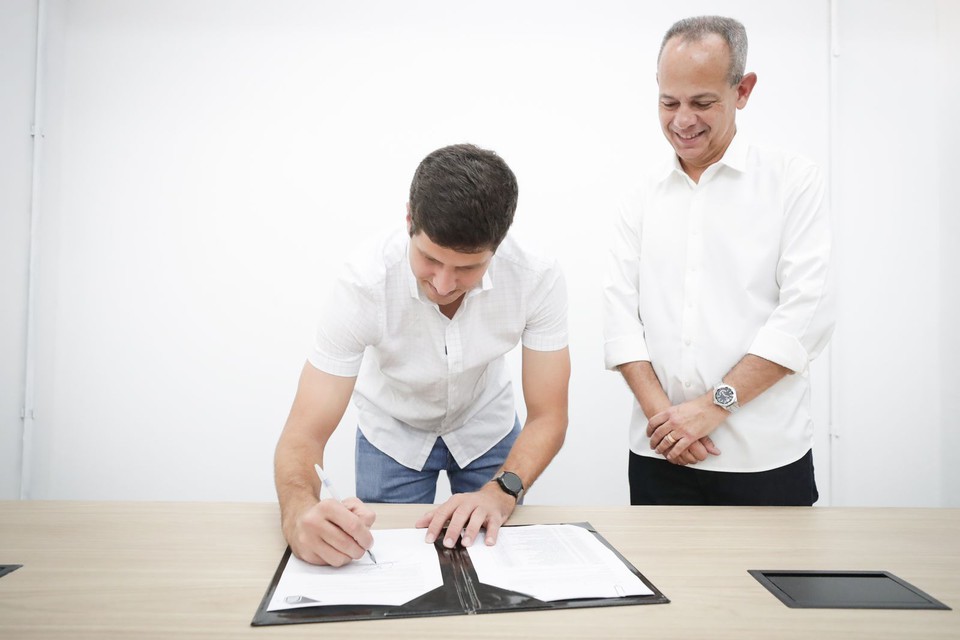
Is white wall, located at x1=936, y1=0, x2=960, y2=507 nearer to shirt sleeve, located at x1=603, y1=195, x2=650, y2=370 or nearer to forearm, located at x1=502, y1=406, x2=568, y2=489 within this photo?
shirt sleeve, located at x1=603, y1=195, x2=650, y2=370

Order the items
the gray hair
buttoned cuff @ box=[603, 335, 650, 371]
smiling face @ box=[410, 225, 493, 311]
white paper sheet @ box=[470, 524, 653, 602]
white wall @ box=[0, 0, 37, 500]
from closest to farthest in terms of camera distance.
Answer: white paper sheet @ box=[470, 524, 653, 602] → smiling face @ box=[410, 225, 493, 311] → the gray hair → buttoned cuff @ box=[603, 335, 650, 371] → white wall @ box=[0, 0, 37, 500]

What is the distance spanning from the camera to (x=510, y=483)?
1.36 meters

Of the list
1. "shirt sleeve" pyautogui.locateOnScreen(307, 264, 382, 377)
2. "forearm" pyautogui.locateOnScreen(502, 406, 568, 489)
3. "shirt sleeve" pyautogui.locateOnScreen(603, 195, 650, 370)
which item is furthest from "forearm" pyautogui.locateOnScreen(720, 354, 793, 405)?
"shirt sleeve" pyautogui.locateOnScreen(307, 264, 382, 377)

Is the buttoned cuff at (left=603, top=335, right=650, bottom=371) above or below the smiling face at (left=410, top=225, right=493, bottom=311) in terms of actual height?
below

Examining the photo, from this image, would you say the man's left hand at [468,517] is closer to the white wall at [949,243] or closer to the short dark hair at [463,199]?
the short dark hair at [463,199]

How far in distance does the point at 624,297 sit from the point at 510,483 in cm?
67

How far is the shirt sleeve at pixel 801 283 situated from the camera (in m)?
1.56

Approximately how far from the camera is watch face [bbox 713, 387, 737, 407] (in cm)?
156

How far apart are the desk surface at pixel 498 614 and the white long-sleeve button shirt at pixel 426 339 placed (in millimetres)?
379

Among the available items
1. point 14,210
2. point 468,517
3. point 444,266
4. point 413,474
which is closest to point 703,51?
point 444,266

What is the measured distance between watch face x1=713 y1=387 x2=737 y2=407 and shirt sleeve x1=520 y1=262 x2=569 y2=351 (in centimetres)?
39

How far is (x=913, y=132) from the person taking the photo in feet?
8.99

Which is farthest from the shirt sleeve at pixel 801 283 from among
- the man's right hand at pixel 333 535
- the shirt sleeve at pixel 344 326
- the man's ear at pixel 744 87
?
the man's right hand at pixel 333 535

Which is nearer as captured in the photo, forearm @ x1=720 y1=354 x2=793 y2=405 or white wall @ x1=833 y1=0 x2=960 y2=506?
forearm @ x1=720 y1=354 x2=793 y2=405
